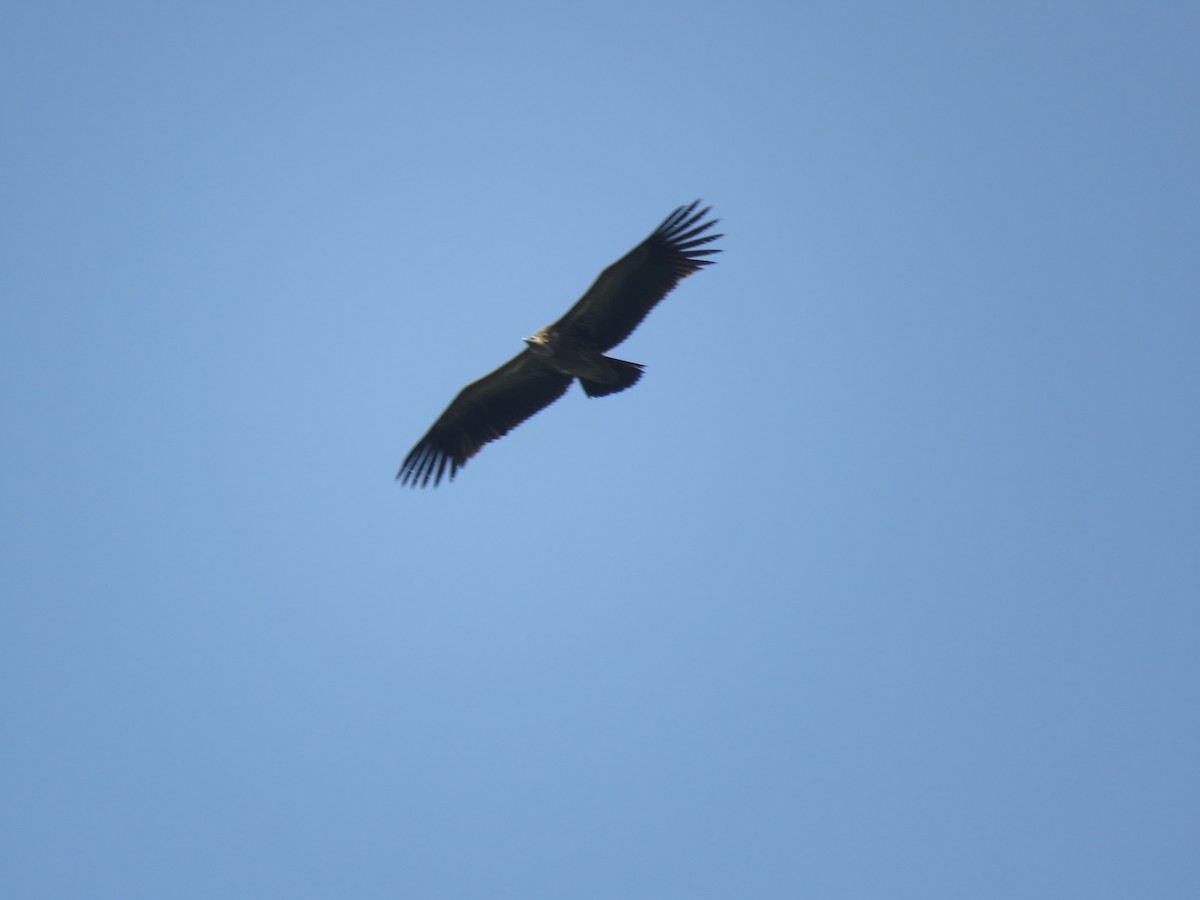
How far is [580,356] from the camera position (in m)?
16.1

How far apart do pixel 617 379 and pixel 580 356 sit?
0.60 metres

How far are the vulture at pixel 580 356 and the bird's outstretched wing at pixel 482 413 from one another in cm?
1

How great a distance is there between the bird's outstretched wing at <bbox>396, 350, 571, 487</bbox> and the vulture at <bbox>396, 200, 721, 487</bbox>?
0.05ft

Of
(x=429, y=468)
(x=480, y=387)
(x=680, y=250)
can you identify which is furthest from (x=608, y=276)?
(x=429, y=468)

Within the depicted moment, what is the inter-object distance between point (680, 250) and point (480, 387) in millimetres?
3915

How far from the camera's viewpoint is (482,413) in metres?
17.9

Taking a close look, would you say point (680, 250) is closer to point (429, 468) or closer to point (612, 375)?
point (612, 375)

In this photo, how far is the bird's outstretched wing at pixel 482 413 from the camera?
683 inches

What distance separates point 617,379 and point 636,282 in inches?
53.7

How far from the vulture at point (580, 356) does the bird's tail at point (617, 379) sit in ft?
0.04

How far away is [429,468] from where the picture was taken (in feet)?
59.3

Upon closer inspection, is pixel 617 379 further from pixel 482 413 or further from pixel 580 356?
pixel 482 413

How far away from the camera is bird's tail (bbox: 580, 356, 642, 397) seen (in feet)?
52.3

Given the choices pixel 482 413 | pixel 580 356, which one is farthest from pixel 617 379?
pixel 482 413
